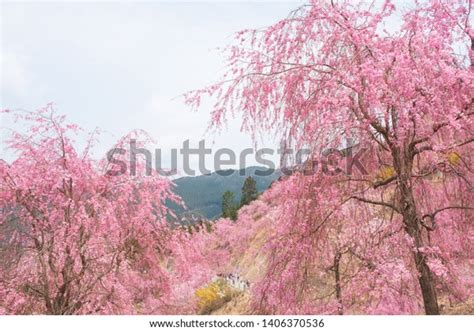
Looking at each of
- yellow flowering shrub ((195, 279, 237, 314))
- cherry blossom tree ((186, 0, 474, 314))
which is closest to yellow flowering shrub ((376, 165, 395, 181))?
cherry blossom tree ((186, 0, 474, 314))

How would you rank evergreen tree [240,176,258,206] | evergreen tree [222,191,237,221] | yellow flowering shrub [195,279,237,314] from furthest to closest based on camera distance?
evergreen tree [222,191,237,221] → evergreen tree [240,176,258,206] → yellow flowering shrub [195,279,237,314]

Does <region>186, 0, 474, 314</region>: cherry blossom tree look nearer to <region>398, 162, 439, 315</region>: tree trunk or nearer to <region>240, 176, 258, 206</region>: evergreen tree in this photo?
<region>398, 162, 439, 315</region>: tree trunk

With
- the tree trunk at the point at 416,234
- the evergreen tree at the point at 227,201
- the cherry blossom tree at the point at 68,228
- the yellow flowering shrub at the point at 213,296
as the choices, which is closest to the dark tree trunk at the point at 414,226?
the tree trunk at the point at 416,234

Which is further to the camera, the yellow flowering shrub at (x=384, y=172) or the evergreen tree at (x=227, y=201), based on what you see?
the evergreen tree at (x=227, y=201)

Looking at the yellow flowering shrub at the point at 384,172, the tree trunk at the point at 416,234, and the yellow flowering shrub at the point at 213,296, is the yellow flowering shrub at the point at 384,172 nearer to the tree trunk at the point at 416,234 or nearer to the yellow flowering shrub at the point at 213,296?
the tree trunk at the point at 416,234

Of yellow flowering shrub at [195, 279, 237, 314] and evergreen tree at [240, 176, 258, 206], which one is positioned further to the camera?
evergreen tree at [240, 176, 258, 206]

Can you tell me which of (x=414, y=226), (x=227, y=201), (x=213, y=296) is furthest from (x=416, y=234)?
(x=227, y=201)

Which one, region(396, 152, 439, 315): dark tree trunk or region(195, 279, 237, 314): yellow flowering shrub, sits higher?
region(396, 152, 439, 315): dark tree trunk

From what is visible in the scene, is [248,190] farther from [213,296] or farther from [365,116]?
[365,116]

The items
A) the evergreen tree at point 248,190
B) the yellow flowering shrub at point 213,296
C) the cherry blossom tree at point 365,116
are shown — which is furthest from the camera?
the evergreen tree at point 248,190

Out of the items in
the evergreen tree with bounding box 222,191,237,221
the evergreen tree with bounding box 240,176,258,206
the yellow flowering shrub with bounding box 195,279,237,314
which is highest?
the evergreen tree with bounding box 240,176,258,206

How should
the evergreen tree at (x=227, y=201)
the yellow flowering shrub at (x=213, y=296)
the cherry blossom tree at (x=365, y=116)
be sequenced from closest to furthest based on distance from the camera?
the cherry blossom tree at (x=365, y=116) → the yellow flowering shrub at (x=213, y=296) → the evergreen tree at (x=227, y=201)

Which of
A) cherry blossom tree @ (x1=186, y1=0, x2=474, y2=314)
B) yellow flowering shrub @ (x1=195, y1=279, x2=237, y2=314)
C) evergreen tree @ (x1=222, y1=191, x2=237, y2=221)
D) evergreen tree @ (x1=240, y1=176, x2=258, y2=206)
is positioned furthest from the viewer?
evergreen tree @ (x1=222, y1=191, x2=237, y2=221)
